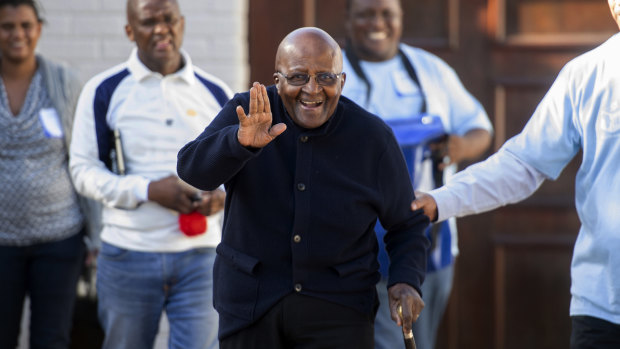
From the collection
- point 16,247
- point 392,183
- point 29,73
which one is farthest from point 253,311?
point 29,73

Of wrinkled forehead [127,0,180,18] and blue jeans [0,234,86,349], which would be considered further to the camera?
blue jeans [0,234,86,349]

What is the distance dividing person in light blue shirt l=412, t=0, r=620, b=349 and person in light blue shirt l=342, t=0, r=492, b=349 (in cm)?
75

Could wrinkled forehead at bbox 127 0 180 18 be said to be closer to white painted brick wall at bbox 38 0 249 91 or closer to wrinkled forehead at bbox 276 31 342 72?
white painted brick wall at bbox 38 0 249 91

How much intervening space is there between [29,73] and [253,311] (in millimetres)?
2102

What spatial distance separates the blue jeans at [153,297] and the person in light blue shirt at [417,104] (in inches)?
28.8

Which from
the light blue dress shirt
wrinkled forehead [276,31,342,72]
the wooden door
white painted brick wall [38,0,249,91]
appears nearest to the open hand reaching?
wrinkled forehead [276,31,342,72]

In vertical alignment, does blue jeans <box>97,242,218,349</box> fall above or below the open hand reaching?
below

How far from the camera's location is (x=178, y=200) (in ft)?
11.9

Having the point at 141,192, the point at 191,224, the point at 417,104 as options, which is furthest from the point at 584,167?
the point at 141,192

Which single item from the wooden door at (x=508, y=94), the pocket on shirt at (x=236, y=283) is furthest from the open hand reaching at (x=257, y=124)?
the wooden door at (x=508, y=94)

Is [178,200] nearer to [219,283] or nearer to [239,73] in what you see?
[219,283]

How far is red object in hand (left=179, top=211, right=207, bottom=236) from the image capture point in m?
3.73

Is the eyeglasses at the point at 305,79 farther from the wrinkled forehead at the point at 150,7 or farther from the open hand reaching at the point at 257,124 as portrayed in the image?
the wrinkled forehead at the point at 150,7

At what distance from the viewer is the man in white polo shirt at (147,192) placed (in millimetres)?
3717
